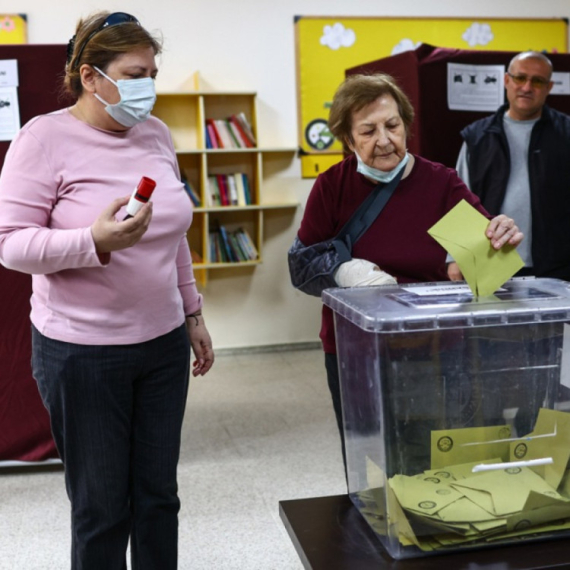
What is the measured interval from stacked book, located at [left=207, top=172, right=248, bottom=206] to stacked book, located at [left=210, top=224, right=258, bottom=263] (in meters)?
0.18

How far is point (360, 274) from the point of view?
1.46 meters

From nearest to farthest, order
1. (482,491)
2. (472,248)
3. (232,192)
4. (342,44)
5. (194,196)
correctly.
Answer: (482,491)
(472,248)
(194,196)
(232,192)
(342,44)

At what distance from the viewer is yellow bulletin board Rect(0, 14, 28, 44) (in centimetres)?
464

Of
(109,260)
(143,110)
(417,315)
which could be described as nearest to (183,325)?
(109,260)

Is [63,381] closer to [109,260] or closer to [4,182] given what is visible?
[109,260]

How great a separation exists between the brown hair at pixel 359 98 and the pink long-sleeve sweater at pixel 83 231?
37cm

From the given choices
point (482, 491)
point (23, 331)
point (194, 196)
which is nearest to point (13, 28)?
point (194, 196)

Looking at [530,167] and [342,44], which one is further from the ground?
[342,44]

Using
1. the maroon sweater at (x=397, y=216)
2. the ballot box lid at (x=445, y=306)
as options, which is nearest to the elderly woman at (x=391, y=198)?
the maroon sweater at (x=397, y=216)

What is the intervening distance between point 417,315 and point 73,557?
1.04m

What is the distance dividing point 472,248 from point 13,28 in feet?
14.2

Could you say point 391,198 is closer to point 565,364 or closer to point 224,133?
point 565,364

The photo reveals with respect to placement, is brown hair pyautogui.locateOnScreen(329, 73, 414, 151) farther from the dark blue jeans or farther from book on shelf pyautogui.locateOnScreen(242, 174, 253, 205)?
book on shelf pyautogui.locateOnScreen(242, 174, 253, 205)

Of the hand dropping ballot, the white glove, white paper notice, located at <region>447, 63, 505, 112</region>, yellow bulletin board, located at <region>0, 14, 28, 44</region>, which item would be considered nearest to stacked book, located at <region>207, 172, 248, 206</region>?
yellow bulletin board, located at <region>0, 14, 28, 44</region>
